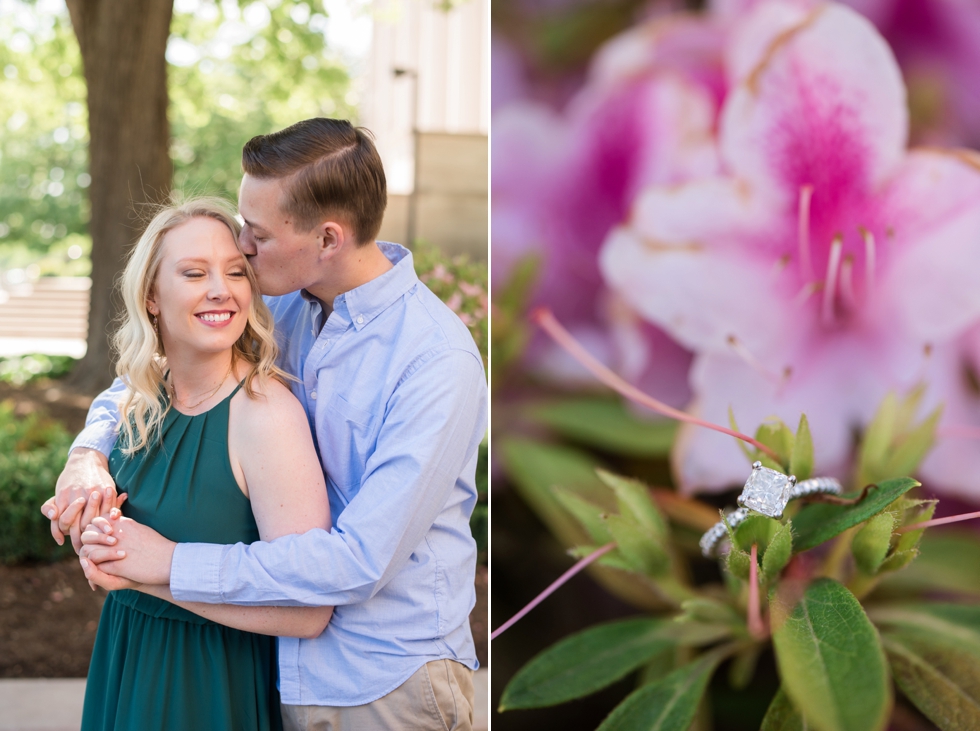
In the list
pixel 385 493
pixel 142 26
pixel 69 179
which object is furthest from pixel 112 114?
pixel 69 179

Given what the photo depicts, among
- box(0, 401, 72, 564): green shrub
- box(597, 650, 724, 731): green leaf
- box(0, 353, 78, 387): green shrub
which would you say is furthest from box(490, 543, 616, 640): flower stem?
box(0, 353, 78, 387): green shrub

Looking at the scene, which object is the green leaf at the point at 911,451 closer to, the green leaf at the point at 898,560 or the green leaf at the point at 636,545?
the green leaf at the point at 898,560

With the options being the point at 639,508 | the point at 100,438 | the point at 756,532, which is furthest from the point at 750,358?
the point at 100,438

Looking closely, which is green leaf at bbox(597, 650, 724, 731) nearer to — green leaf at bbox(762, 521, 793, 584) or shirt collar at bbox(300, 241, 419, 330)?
green leaf at bbox(762, 521, 793, 584)

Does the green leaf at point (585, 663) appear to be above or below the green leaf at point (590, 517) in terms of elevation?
below

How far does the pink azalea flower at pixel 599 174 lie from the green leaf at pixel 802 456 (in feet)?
1.93

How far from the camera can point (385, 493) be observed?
1.59m

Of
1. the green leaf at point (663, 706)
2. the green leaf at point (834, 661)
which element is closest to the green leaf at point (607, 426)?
the green leaf at point (663, 706)

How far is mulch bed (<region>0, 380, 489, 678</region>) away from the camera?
11.8ft

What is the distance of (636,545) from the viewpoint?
65.1 inches

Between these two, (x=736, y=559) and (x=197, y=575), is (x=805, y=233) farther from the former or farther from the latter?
(x=197, y=575)

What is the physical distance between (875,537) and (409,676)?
878mm

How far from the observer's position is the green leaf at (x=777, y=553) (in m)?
1.39

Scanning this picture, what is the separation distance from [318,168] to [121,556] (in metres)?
0.80
